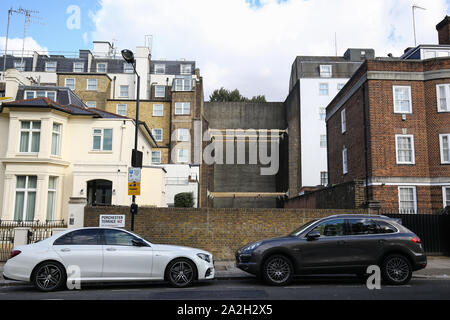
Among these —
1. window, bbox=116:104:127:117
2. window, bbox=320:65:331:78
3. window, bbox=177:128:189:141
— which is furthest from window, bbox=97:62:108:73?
window, bbox=320:65:331:78

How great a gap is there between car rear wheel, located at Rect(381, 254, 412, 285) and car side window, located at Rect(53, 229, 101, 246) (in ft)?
23.3

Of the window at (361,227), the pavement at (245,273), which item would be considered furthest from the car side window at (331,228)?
the pavement at (245,273)

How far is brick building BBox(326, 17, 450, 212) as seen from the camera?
2066 cm

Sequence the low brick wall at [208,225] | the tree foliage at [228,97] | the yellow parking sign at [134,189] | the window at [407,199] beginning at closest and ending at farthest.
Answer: the yellow parking sign at [134,189] → the low brick wall at [208,225] → the window at [407,199] → the tree foliage at [228,97]

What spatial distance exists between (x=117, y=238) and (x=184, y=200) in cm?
2363

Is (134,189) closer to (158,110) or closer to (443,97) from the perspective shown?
(443,97)

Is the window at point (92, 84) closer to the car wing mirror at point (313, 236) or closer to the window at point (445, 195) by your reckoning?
the window at point (445, 195)

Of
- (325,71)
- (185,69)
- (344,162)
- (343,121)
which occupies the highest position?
(185,69)

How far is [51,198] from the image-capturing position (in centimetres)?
2148

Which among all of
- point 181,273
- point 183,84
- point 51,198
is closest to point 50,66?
point 183,84

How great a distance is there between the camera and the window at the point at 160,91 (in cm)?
4672

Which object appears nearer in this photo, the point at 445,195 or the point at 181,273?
the point at 181,273

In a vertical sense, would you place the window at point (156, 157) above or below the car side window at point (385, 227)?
above

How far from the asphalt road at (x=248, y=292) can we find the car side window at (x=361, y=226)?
130cm
